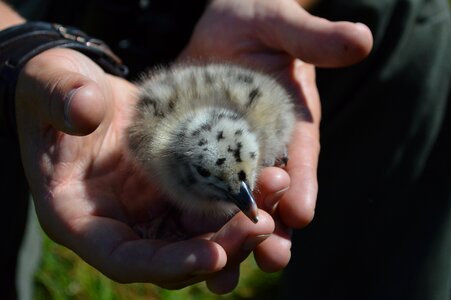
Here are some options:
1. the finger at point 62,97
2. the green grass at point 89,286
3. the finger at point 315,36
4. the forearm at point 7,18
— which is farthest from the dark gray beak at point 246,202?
the green grass at point 89,286

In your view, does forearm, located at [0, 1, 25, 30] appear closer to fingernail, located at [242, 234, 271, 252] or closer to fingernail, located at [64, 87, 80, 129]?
fingernail, located at [64, 87, 80, 129]

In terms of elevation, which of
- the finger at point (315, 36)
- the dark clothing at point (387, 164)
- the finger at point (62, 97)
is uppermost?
the finger at point (315, 36)

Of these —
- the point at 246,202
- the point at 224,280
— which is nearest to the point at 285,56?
the point at 246,202

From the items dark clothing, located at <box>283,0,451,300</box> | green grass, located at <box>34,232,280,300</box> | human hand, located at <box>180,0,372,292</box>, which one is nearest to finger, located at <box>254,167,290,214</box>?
human hand, located at <box>180,0,372,292</box>

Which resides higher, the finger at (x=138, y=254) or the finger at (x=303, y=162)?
the finger at (x=303, y=162)

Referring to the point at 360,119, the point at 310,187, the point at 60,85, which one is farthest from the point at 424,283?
the point at 60,85

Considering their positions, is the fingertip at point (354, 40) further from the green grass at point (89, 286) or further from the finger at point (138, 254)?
the green grass at point (89, 286)

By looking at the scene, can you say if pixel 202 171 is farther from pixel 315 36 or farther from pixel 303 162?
pixel 315 36
